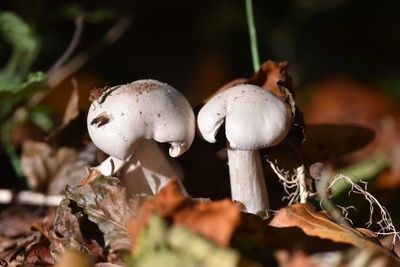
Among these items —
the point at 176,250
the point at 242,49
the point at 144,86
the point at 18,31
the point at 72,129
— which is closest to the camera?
the point at 176,250

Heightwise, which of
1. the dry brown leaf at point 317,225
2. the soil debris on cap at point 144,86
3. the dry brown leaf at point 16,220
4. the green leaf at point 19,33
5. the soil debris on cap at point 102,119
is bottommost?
the dry brown leaf at point 16,220

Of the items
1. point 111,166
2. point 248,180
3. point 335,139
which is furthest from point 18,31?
point 335,139

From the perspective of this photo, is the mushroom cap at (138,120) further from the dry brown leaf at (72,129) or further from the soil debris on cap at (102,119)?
the dry brown leaf at (72,129)

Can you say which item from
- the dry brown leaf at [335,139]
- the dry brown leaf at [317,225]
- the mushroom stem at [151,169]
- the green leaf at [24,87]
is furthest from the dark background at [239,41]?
the dry brown leaf at [317,225]

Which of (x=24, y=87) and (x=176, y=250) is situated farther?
(x=24, y=87)

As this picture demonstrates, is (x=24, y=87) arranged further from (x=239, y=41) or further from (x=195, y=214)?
(x=239, y=41)

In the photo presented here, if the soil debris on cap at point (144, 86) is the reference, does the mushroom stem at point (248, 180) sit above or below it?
below

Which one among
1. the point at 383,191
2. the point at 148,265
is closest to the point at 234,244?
the point at 148,265

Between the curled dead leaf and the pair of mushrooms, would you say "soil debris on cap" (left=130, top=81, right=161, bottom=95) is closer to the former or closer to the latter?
the pair of mushrooms
